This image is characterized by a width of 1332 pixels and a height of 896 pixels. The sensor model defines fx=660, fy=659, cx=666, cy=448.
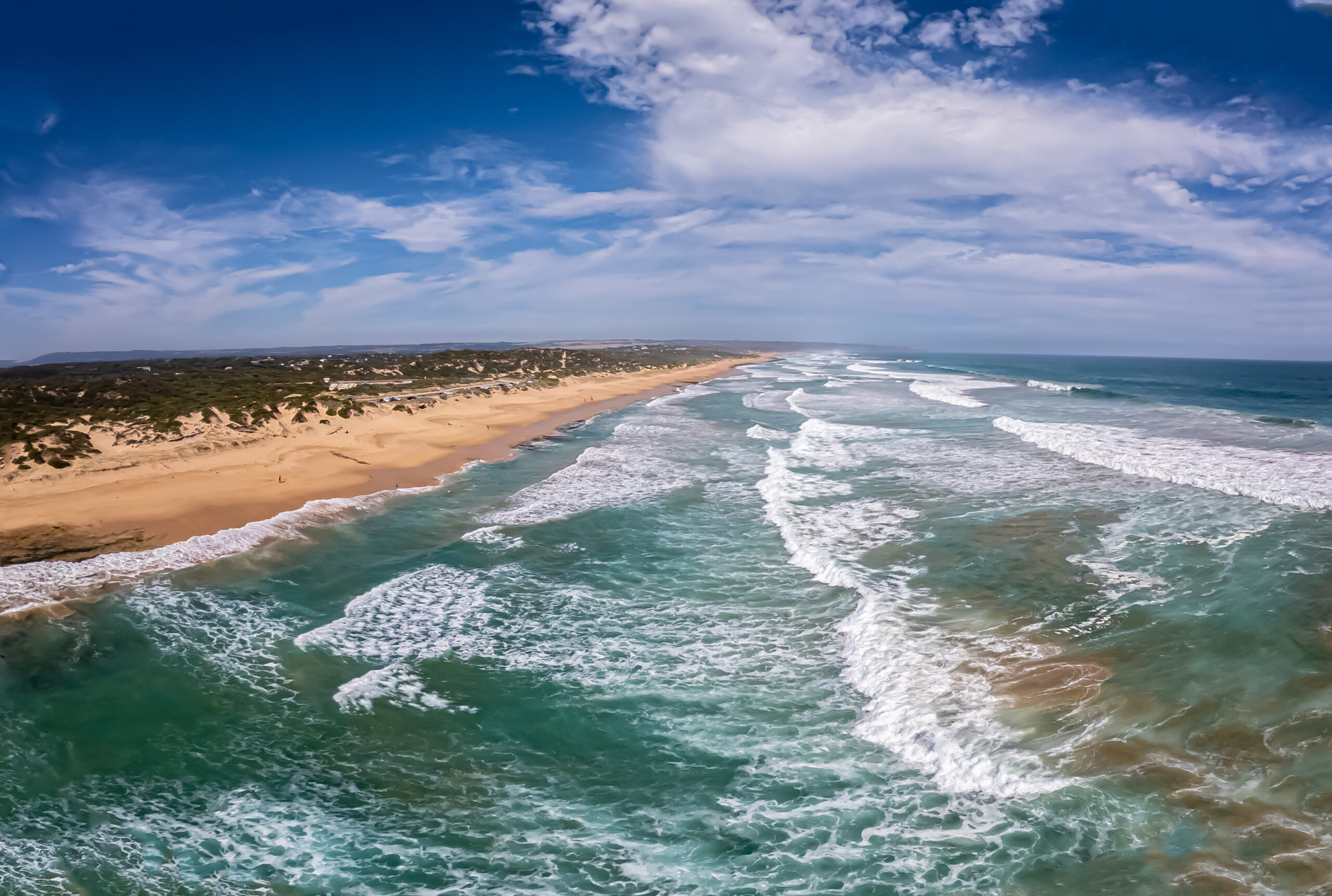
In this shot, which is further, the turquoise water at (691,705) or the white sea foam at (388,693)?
the white sea foam at (388,693)

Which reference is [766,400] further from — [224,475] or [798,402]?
[224,475]

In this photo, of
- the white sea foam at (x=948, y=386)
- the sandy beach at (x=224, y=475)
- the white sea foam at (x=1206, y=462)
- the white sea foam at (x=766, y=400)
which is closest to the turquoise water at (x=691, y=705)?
the white sea foam at (x=1206, y=462)

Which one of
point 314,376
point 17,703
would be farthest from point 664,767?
point 314,376

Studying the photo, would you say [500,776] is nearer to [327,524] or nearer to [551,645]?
[551,645]

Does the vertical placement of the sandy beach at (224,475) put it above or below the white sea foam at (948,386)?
below

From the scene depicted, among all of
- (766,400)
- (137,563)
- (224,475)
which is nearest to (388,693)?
(137,563)

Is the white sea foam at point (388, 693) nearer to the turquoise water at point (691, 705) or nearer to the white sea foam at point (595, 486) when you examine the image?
the turquoise water at point (691, 705)

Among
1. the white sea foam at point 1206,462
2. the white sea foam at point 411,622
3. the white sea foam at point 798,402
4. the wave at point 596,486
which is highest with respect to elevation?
the white sea foam at point 798,402
